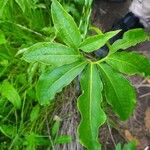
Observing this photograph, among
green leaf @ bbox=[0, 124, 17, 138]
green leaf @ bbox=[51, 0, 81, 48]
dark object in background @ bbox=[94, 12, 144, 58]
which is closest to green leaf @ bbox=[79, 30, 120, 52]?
green leaf @ bbox=[51, 0, 81, 48]

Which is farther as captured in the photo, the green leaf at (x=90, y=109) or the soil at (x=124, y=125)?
the soil at (x=124, y=125)

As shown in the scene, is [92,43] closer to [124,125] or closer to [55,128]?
[55,128]

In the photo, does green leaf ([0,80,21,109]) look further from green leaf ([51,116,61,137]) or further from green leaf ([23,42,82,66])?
green leaf ([23,42,82,66])

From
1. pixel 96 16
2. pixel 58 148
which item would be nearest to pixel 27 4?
pixel 96 16

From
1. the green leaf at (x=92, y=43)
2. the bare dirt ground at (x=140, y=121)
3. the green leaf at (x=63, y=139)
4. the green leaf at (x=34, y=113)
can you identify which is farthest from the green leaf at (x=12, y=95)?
the green leaf at (x=92, y=43)

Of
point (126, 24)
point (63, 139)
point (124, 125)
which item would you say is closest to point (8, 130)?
point (63, 139)

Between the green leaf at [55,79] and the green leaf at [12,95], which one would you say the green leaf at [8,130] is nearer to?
the green leaf at [12,95]
